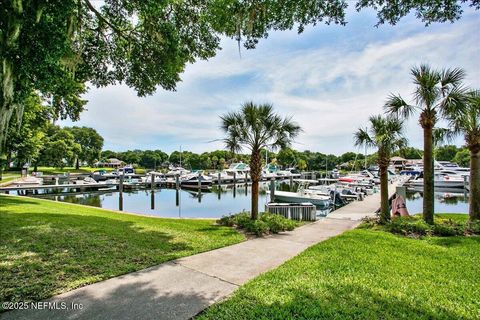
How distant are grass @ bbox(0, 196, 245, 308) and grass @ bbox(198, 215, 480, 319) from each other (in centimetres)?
219

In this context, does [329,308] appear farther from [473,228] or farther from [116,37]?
[116,37]

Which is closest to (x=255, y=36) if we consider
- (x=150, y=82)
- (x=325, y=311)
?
(x=150, y=82)

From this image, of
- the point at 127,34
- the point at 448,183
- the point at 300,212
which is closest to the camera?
the point at 127,34

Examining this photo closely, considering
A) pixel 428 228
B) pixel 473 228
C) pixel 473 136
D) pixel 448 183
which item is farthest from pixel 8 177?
pixel 448 183

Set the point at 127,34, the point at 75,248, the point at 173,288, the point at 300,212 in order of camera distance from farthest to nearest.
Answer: the point at 300,212 < the point at 127,34 < the point at 75,248 < the point at 173,288

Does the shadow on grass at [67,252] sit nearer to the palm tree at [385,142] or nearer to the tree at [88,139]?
the palm tree at [385,142]

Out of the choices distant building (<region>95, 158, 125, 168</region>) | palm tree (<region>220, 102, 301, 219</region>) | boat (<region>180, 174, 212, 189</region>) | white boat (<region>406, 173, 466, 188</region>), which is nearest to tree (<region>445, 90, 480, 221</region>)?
palm tree (<region>220, 102, 301, 219</region>)

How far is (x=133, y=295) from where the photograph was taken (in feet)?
12.1

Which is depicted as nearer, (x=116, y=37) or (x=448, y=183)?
(x=116, y=37)

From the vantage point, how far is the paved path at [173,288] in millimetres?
3244

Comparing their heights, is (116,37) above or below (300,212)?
above

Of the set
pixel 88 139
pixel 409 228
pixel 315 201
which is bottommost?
pixel 315 201

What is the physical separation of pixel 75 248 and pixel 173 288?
10.0 feet

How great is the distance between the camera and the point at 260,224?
847 centimetres
